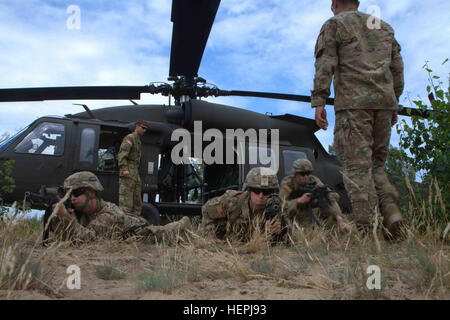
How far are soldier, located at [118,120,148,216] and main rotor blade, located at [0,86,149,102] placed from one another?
76 centimetres

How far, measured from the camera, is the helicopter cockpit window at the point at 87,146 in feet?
19.7

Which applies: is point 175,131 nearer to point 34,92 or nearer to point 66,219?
point 34,92

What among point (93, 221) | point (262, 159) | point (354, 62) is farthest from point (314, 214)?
point (262, 159)

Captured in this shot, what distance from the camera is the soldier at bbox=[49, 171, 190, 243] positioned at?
330 cm

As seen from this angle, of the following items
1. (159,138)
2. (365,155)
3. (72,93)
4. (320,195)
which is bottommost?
(320,195)

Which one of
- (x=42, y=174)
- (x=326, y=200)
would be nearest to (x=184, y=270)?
(x=326, y=200)

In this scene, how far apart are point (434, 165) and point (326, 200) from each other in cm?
102

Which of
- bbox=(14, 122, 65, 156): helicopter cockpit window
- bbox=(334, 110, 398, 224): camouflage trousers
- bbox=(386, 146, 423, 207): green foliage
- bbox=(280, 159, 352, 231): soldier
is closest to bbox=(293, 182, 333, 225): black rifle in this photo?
bbox=(280, 159, 352, 231): soldier

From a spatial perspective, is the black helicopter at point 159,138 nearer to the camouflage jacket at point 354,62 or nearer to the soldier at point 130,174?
the soldier at point 130,174

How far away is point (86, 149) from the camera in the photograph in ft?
19.8

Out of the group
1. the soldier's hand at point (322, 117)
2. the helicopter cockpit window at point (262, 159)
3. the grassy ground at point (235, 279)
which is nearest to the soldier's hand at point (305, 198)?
the soldier's hand at point (322, 117)

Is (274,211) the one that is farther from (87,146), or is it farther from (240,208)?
(87,146)

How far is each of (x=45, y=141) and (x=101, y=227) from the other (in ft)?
9.90
